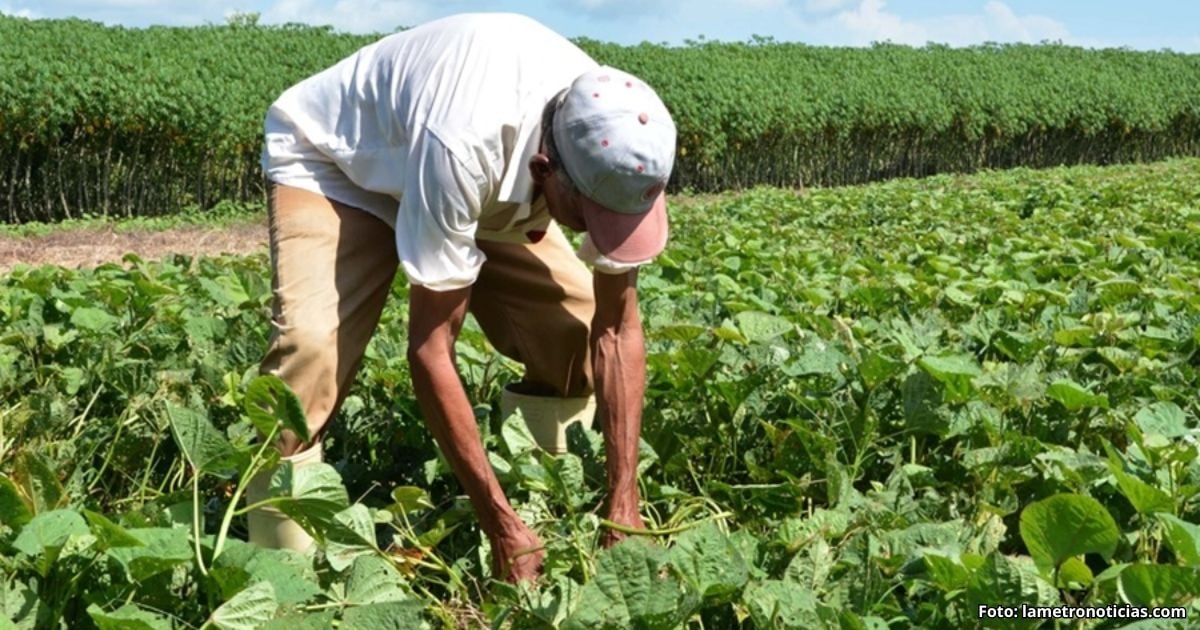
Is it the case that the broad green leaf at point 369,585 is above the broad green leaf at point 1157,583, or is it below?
below

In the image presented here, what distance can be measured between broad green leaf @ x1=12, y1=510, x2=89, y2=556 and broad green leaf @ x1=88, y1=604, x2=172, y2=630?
0.17 m

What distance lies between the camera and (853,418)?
10.1ft

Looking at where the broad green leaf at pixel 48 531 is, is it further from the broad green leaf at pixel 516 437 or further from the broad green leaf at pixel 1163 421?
the broad green leaf at pixel 1163 421

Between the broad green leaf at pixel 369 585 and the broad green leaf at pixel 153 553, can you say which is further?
the broad green leaf at pixel 369 585

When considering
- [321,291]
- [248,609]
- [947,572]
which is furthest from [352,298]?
[947,572]

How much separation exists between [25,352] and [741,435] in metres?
1.98

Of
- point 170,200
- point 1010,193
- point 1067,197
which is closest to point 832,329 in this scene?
point 1067,197

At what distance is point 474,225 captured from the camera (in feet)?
8.16

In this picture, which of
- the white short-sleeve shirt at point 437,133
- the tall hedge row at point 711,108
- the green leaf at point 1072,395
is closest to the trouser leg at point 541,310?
the white short-sleeve shirt at point 437,133

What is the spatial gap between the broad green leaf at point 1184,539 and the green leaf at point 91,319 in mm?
2830

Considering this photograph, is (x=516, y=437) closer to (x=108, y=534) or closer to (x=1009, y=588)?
(x=108, y=534)

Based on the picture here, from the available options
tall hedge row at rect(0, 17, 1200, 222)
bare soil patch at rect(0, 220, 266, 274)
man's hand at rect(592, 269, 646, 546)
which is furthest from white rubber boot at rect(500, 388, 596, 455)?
tall hedge row at rect(0, 17, 1200, 222)

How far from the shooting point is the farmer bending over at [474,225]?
244 cm

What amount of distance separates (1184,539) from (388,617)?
1.17 metres
